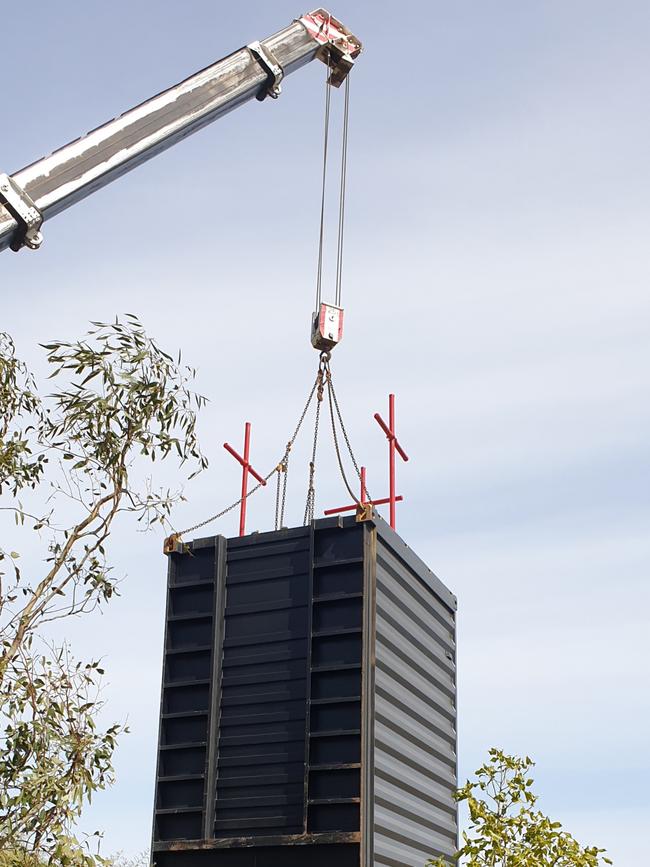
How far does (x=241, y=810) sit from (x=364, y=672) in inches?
72.2

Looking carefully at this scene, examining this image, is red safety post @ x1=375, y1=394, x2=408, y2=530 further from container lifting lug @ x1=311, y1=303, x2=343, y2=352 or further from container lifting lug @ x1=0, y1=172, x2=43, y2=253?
container lifting lug @ x1=0, y1=172, x2=43, y2=253

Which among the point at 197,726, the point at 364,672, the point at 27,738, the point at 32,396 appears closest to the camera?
the point at 27,738

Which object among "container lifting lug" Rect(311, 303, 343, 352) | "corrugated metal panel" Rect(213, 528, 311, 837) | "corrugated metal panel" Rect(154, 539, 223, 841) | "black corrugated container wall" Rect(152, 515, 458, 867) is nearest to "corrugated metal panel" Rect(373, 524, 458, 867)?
"black corrugated container wall" Rect(152, 515, 458, 867)

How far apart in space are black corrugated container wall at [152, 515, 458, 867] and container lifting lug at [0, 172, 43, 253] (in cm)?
398

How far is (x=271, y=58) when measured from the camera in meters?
13.0

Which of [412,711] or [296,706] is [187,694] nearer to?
[296,706]

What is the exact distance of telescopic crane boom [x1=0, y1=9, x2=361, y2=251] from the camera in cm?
1002

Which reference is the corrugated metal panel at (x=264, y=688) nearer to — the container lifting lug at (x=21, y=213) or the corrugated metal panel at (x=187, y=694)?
the corrugated metal panel at (x=187, y=694)

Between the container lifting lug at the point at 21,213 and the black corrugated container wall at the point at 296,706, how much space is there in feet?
13.1

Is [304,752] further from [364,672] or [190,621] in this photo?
[190,621]

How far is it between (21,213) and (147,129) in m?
1.86

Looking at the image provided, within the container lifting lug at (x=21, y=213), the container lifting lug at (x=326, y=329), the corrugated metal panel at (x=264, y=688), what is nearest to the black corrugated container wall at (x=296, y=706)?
the corrugated metal panel at (x=264, y=688)

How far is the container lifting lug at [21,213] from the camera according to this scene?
32.4 feet

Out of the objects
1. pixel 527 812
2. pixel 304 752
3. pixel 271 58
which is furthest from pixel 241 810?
pixel 271 58
